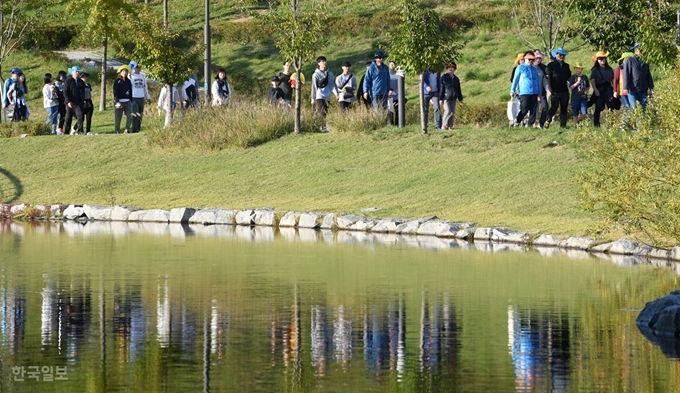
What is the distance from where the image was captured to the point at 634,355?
1330 cm

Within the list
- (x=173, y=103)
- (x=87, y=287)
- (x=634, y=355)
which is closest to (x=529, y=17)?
(x=173, y=103)

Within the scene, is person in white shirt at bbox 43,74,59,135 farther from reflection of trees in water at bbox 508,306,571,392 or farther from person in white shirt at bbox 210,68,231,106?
reflection of trees in water at bbox 508,306,571,392

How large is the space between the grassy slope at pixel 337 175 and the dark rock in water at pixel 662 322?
917cm

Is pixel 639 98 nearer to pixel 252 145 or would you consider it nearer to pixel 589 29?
pixel 252 145

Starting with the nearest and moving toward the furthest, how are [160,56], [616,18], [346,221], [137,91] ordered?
[346,221] < [160,56] < [137,91] < [616,18]

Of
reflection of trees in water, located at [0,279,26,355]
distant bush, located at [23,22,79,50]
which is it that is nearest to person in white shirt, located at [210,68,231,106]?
reflection of trees in water, located at [0,279,26,355]

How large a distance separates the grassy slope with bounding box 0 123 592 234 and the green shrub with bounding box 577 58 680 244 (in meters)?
3.48

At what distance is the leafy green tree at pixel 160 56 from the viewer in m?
38.4

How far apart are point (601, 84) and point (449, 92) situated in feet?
11.2

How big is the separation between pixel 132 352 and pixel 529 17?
119 ft

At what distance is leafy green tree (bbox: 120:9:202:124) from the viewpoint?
1512 inches

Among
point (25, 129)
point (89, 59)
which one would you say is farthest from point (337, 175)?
point (89, 59)

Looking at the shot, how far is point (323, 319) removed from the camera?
15555 mm

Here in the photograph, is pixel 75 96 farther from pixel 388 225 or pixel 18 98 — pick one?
pixel 388 225
